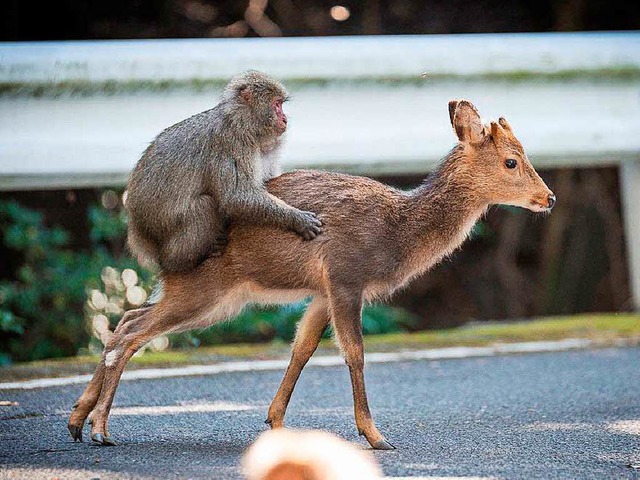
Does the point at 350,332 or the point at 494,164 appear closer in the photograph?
the point at 350,332

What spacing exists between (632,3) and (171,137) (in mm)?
8150

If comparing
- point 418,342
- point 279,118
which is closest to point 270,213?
point 279,118

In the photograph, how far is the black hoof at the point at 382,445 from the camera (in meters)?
5.34

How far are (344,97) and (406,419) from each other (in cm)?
332

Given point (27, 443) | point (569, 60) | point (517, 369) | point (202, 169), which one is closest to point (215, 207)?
point (202, 169)

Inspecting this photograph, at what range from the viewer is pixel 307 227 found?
581 centimetres

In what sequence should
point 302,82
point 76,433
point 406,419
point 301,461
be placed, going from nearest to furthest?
point 301,461
point 76,433
point 406,419
point 302,82

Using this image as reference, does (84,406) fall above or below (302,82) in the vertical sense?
below

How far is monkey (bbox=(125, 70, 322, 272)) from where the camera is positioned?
19.1 ft

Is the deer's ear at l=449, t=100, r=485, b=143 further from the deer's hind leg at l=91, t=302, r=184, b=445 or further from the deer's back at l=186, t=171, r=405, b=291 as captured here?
the deer's hind leg at l=91, t=302, r=184, b=445

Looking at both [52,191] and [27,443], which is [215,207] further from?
[52,191]

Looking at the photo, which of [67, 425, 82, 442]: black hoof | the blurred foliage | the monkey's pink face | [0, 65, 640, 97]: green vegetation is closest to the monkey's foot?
[67, 425, 82, 442]: black hoof

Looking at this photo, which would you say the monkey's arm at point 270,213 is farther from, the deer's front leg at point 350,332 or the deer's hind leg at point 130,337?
the deer's hind leg at point 130,337

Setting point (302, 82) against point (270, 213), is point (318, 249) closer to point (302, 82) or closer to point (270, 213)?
point (270, 213)
